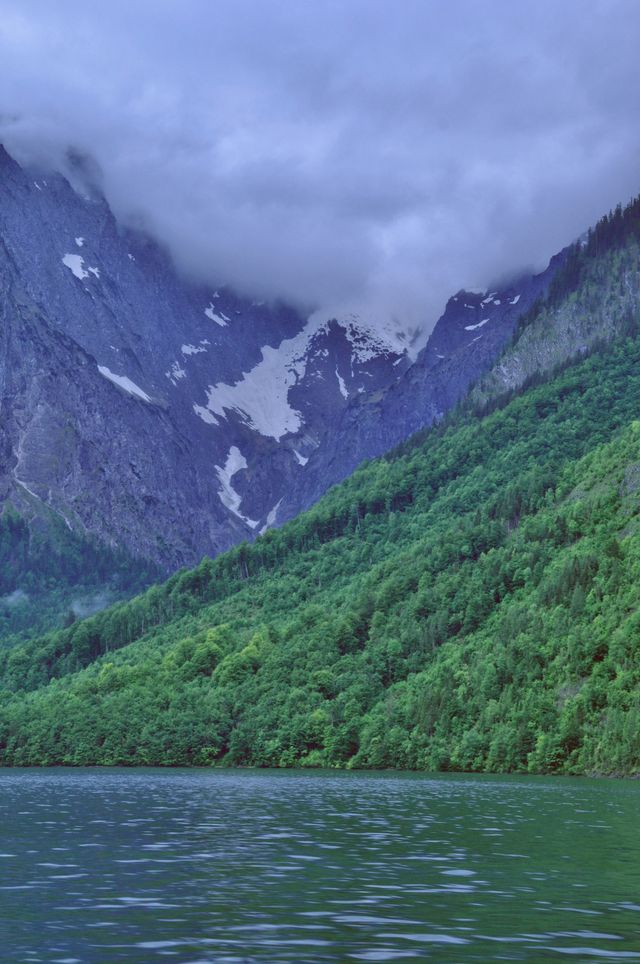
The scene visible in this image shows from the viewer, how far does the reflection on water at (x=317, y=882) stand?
35.1m

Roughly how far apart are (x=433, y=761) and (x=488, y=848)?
134687 millimetres

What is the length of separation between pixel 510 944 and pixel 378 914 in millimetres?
6194

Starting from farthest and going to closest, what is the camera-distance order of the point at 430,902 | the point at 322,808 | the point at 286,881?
the point at 322,808, the point at 286,881, the point at 430,902

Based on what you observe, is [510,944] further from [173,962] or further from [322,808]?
[322,808]

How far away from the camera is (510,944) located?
1396 inches

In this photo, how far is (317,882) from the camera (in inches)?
1901

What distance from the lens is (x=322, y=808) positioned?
306 feet

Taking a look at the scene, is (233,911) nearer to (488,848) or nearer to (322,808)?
(488,848)

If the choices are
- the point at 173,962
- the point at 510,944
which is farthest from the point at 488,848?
the point at 173,962

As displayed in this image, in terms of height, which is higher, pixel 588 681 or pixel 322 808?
pixel 588 681

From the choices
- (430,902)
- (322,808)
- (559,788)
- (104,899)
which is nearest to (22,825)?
(322,808)

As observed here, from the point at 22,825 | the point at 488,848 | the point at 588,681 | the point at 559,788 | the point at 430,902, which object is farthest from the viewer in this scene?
the point at 588,681

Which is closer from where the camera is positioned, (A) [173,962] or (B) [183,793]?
(A) [173,962]

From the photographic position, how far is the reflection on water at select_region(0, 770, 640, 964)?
35094 mm
